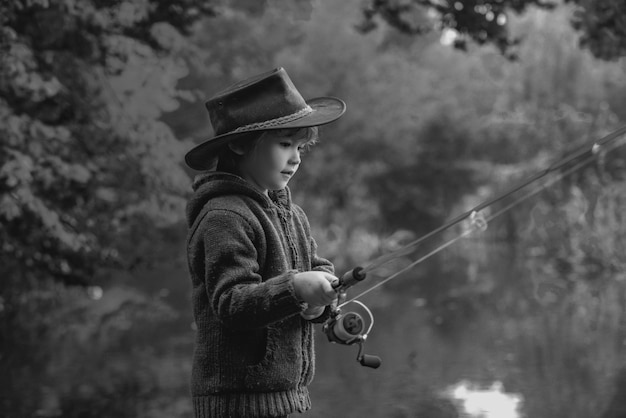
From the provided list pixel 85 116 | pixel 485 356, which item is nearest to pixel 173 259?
pixel 85 116

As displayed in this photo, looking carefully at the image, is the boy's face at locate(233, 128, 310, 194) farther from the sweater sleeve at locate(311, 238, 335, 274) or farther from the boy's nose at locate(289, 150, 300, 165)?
the sweater sleeve at locate(311, 238, 335, 274)

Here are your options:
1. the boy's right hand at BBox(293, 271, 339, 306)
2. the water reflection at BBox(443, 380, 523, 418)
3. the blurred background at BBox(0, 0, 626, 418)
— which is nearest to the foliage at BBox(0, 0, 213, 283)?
the blurred background at BBox(0, 0, 626, 418)

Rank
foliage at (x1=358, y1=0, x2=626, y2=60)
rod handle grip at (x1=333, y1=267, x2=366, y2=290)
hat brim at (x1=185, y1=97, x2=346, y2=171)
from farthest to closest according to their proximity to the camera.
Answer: foliage at (x1=358, y1=0, x2=626, y2=60) < hat brim at (x1=185, y1=97, x2=346, y2=171) < rod handle grip at (x1=333, y1=267, x2=366, y2=290)

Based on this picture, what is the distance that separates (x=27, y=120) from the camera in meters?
7.24

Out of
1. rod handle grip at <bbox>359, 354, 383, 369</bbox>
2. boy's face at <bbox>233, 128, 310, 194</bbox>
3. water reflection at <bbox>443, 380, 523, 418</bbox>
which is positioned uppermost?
water reflection at <bbox>443, 380, 523, 418</bbox>

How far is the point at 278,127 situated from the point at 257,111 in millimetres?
94

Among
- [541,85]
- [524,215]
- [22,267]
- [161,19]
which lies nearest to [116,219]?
[22,267]

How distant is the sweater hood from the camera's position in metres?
2.77

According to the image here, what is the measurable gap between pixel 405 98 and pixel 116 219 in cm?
1783

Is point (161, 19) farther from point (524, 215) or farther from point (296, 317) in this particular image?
point (524, 215)

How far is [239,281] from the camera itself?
2578mm

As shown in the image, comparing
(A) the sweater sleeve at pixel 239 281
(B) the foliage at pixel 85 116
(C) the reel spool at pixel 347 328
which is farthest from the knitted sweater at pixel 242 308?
(B) the foliage at pixel 85 116

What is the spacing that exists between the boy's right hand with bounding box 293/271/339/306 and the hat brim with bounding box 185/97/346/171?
0.43 metres

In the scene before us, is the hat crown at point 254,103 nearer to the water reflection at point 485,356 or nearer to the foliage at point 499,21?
the water reflection at point 485,356
